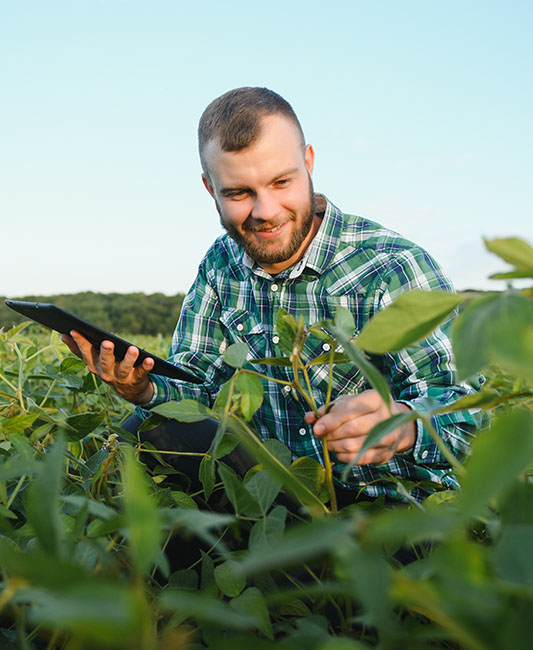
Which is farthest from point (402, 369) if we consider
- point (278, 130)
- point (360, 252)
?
point (278, 130)

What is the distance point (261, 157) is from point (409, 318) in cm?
161

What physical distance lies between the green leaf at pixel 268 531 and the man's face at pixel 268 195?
150cm

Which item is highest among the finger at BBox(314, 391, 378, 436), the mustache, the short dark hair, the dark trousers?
the short dark hair

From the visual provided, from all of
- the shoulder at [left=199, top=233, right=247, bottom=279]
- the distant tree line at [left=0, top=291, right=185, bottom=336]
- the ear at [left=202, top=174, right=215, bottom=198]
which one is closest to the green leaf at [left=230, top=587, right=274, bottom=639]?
the shoulder at [left=199, top=233, right=247, bottom=279]

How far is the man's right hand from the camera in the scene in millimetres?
1322

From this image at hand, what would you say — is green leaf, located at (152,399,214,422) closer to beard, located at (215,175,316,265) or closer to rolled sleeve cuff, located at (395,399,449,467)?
rolled sleeve cuff, located at (395,399,449,467)

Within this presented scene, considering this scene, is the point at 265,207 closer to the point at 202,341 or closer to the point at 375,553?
the point at 202,341

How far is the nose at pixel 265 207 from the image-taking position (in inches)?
73.2

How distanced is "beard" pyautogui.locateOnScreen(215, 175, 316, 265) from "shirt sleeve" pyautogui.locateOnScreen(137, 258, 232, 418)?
0.27m

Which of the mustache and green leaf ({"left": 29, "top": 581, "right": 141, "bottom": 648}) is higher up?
→ the mustache

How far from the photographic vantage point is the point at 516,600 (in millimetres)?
251

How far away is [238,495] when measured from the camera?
47cm

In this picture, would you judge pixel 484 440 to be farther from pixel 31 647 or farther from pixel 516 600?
pixel 31 647

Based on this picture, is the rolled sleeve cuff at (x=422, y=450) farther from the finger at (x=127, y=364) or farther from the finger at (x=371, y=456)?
the finger at (x=127, y=364)
